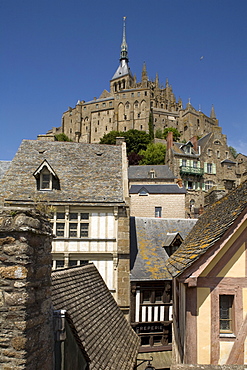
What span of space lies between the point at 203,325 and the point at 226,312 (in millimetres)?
623

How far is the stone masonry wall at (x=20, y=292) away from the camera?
12.3 feet

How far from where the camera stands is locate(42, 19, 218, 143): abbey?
103 m

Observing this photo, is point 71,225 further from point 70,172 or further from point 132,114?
point 132,114

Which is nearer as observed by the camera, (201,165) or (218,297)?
(218,297)

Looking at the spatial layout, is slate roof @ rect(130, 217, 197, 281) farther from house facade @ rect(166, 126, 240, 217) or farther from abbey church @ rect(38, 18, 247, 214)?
abbey church @ rect(38, 18, 247, 214)

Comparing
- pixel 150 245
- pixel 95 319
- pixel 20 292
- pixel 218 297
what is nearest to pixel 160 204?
pixel 150 245

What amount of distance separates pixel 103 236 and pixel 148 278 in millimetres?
3285

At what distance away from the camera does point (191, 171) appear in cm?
5003

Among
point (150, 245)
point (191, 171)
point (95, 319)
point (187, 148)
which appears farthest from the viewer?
point (187, 148)

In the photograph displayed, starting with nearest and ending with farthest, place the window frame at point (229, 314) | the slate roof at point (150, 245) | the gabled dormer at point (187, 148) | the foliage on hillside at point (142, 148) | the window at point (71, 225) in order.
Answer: the window frame at point (229, 314) → the window at point (71, 225) → the slate roof at point (150, 245) → the gabled dormer at point (187, 148) → the foliage on hillside at point (142, 148)

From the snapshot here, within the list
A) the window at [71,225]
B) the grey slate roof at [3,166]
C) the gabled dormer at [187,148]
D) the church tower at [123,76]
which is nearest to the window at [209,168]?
the gabled dormer at [187,148]

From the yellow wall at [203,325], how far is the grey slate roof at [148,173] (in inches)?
1458

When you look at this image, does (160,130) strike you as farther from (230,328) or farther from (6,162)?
(230,328)

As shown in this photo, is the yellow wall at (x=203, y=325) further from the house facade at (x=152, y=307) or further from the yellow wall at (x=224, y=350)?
the house facade at (x=152, y=307)
